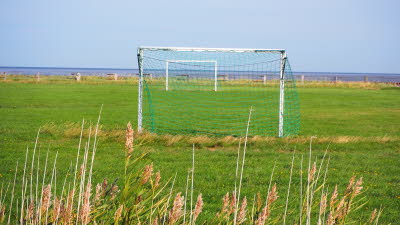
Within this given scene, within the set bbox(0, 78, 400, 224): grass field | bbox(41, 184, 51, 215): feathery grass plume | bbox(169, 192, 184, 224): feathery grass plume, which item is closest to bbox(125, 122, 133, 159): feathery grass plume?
bbox(169, 192, 184, 224): feathery grass plume

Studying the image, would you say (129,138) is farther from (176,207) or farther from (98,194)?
(98,194)

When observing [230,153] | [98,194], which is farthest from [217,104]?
[98,194]

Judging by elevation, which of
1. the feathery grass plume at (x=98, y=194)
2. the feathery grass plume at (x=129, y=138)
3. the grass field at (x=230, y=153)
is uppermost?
the feathery grass plume at (x=129, y=138)

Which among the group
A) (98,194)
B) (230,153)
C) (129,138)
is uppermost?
(129,138)

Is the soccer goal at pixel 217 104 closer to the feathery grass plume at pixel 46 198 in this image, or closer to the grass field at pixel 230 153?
the grass field at pixel 230 153

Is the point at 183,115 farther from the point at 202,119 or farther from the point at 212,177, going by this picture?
the point at 212,177

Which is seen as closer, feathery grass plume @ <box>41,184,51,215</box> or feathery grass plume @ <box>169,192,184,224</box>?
feathery grass plume @ <box>169,192,184,224</box>

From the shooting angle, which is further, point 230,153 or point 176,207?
point 230,153

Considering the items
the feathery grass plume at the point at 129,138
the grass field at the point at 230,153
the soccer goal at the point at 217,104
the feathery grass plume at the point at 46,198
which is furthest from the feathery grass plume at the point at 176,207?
the soccer goal at the point at 217,104

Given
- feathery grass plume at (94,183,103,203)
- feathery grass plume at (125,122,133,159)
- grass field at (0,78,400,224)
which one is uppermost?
feathery grass plume at (125,122,133,159)

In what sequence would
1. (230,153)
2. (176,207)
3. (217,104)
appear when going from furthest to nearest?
1. (217,104)
2. (230,153)
3. (176,207)

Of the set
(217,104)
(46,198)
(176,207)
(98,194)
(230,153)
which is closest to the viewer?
(176,207)

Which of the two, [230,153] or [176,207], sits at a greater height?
[176,207]

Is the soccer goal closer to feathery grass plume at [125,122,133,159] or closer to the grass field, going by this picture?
the grass field
